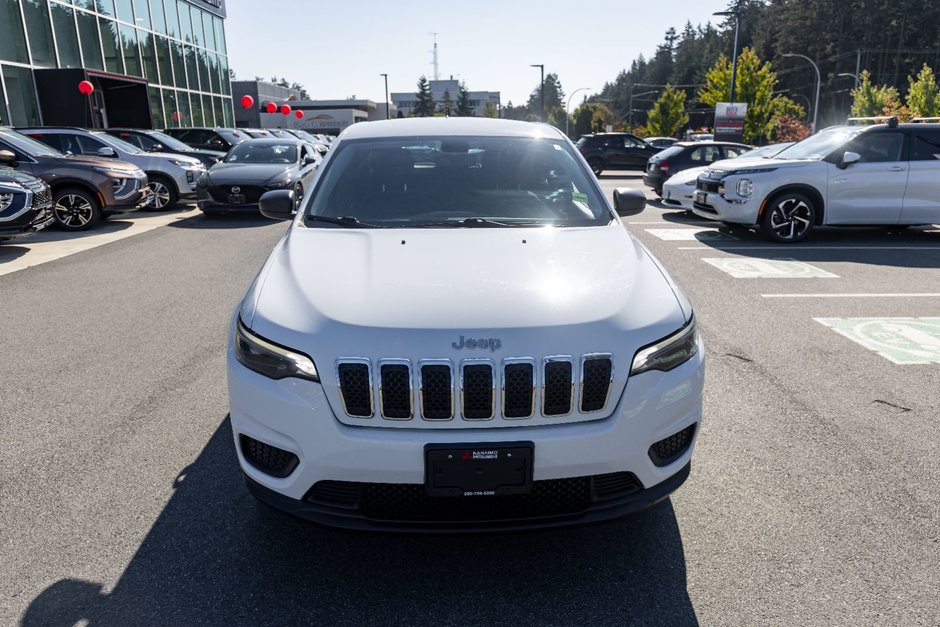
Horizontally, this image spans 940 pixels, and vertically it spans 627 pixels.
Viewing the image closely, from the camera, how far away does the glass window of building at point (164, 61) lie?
97.7 feet

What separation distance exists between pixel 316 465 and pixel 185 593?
75cm

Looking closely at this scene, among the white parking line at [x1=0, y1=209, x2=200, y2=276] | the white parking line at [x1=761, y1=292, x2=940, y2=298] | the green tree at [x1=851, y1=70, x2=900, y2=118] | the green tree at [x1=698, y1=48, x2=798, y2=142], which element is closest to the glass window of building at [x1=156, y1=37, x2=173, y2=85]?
the white parking line at [x1=0, y1=209, x2=200, y2=276]

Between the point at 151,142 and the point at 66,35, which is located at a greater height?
the point at 66,35

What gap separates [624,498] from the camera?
2486 millimetres

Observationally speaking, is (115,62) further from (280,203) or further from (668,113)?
(668,113)

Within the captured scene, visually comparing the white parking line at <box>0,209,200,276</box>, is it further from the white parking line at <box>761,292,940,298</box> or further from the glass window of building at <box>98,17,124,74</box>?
the glass window of building at <box>98,17,124,74</box>

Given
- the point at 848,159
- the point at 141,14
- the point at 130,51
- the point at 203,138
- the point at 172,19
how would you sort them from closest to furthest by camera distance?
1. the point at 848,159
2. the point at 203,138
3. the point at 130,51
4. the point at 141,14
5. the point at 172,19

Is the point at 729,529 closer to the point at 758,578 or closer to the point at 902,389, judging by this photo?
the point at 758,578

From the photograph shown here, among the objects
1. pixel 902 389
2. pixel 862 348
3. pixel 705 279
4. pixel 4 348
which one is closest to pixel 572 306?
pixel 902 389

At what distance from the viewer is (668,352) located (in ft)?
8.38

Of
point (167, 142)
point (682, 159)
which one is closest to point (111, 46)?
point (167, 142)

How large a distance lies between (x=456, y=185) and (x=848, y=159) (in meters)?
8.13

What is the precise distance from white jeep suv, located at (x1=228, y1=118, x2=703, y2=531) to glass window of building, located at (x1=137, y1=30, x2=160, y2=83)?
3018 centimetres

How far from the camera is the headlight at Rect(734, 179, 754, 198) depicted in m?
10.2
